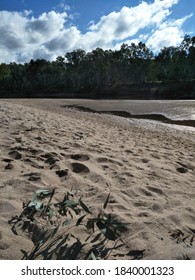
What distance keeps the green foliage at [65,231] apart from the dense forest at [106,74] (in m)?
66.2

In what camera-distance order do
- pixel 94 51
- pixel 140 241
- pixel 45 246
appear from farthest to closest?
pixel 94 51, pixel 140 241, pixel 45 246

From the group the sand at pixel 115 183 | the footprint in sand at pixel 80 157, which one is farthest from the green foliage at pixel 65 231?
the footprint in sand at pixel 80 157

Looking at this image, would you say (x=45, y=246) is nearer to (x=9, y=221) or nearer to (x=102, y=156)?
(x=9, y=221)

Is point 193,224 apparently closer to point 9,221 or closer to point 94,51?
point 9,221

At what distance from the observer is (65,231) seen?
2.86 meters

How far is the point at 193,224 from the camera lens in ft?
10.8

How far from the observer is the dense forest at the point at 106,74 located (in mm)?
73938

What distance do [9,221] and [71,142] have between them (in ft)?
12.2

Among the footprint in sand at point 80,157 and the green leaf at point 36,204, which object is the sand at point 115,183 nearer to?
the footprint in sand at point 80,157

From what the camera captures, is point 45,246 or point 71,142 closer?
point 45,246

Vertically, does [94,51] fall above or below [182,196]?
above
